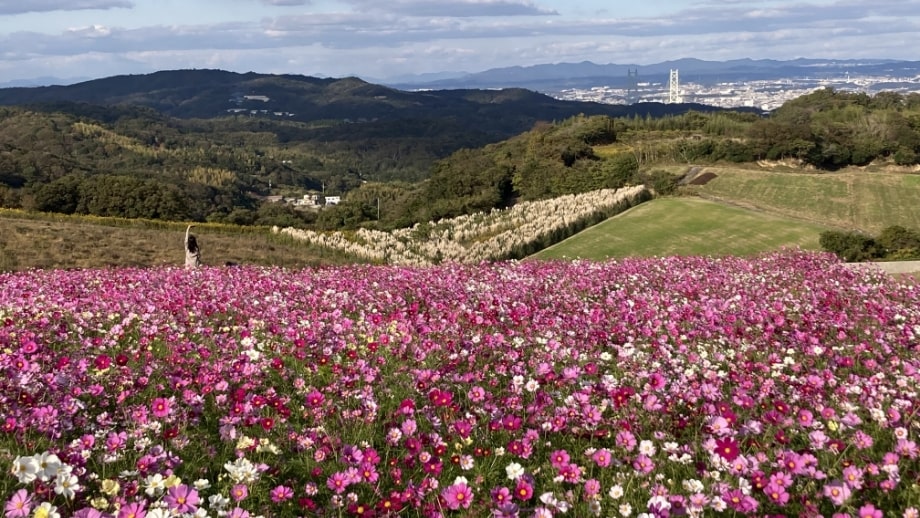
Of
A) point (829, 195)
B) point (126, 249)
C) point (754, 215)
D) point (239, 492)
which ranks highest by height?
point (239, 492)

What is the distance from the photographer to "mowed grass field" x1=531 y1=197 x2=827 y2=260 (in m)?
35.9

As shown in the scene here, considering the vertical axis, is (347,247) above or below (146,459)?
below

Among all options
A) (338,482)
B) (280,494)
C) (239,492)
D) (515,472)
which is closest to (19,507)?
(239,492)

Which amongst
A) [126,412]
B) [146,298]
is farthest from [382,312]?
[126,412]

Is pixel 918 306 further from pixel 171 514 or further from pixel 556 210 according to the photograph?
pixel 556 210

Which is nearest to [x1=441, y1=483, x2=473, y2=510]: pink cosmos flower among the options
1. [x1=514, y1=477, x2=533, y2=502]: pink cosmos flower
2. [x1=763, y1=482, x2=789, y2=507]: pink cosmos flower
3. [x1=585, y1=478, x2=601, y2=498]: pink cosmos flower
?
[x1=514, y1=477, x2=533, y2=502]: pink cosmos flower

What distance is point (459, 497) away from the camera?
333 cm

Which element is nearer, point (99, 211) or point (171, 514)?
point (171, 514)

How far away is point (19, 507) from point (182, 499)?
2.16 feet

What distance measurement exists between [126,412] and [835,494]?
439cm

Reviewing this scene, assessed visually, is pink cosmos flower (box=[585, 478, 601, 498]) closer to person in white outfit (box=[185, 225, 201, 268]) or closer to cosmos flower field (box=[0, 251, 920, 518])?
cosmos flower field (box=[0, 251, 920, 518])

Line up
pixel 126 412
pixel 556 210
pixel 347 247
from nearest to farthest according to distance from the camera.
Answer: pixel 126 412, pixel 347 247, pixel 556 210

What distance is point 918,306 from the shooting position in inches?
399

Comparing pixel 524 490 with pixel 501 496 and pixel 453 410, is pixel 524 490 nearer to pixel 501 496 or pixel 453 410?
pixel 501 496
